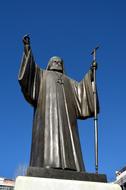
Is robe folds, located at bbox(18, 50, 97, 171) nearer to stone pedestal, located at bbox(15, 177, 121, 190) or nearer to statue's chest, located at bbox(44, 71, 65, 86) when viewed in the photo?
statue's chest, located at bbox(44, 71, 65, 86)

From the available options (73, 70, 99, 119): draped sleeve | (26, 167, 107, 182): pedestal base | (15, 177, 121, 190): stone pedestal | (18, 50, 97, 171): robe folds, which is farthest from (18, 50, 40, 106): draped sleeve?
(15, 177, 121, 190): stone pedestal

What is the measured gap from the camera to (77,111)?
870 centimetres

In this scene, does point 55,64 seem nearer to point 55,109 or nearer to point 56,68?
point 56,68

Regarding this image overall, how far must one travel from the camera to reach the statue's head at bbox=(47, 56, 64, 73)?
362 inches

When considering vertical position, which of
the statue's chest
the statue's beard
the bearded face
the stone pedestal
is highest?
the bearded face

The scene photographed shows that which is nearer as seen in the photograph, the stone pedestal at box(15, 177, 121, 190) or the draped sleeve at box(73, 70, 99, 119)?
the stone pedestal at box(15, 177, 121, 190)

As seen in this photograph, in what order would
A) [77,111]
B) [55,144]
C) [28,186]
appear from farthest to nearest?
[77,111] < [55,144] < [28,186]

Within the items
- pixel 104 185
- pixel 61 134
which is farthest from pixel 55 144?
pixel 104 185

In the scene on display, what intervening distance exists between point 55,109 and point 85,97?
102 cm

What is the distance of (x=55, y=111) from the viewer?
810 centimetres

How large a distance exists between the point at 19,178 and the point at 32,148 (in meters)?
1.57

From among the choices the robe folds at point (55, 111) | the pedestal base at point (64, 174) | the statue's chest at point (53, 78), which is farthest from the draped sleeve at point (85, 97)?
the pedestal base at point (64, 174)

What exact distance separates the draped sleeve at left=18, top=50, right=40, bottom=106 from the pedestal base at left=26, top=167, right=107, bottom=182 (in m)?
2.02

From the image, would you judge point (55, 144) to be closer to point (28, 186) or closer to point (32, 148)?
point (32, 148)
